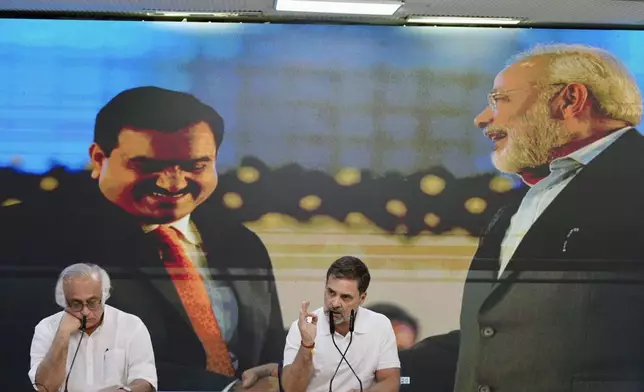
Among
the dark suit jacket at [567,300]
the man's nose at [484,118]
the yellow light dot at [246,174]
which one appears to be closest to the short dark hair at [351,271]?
the yellow light dot at [246,174]

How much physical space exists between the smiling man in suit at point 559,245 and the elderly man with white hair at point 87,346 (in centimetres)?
212

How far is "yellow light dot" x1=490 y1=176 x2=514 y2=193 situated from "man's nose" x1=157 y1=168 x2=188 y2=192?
183cm

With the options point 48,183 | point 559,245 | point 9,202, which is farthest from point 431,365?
point 9,202

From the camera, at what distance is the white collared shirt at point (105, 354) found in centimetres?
388

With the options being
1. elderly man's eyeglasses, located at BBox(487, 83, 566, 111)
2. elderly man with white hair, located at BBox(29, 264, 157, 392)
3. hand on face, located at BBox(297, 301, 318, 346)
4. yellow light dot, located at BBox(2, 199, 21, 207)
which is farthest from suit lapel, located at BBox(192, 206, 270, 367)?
elderly man's eyeglasses, located at BBox(487, 83, 566, 111)

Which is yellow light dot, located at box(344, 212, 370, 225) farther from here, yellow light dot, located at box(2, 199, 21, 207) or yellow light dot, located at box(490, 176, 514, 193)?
yellow light dot, located at box(2, 199, 21, 207)

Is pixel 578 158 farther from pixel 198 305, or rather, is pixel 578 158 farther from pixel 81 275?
pixel 81 275

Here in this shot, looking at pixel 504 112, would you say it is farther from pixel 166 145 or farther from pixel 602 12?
pixel 166 145

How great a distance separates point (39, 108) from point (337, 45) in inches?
70.4

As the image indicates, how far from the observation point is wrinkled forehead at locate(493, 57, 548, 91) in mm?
5297

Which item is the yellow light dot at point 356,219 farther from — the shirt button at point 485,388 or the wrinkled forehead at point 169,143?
the shirt button at point 485,388

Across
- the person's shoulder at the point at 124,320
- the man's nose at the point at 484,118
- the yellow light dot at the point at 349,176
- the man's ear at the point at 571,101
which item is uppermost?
the man's ear at the point at 571,101

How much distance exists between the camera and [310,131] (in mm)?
5227

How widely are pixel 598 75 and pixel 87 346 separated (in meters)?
3.37
